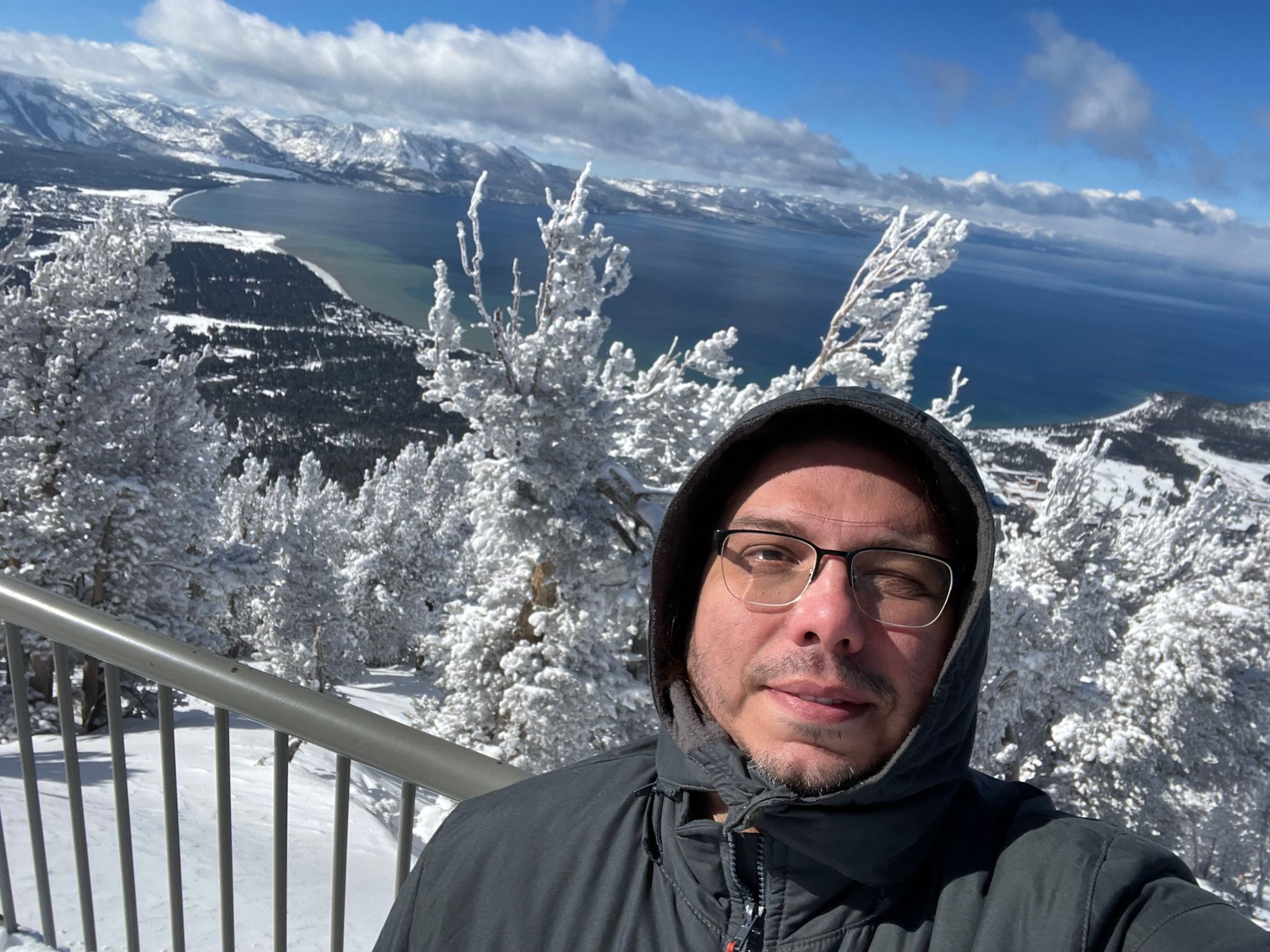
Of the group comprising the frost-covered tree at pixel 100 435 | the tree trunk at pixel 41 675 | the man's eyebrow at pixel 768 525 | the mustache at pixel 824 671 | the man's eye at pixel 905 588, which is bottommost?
the tree trunk at pixel 41 675

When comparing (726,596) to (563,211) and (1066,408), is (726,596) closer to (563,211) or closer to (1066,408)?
(563,211)

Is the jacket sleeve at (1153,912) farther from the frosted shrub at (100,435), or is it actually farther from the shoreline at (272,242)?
the shoreline at (272,242)

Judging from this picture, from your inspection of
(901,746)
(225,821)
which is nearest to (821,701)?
(901,746)

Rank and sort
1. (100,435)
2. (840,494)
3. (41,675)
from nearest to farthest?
1. (840,494)
2. (100,435)
3. (41,675)

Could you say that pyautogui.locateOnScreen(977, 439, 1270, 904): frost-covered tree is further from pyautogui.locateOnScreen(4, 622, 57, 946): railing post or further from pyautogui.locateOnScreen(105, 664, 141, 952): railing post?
pyautogui.locateOnScreen(4, 622, 57, 946): railing post

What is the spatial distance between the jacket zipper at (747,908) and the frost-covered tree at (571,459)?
805 cm

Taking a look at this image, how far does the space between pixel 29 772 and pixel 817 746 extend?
8.77ft

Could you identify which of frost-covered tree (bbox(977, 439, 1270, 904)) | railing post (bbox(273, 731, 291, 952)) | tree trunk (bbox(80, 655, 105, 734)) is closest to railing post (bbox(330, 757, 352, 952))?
railing post (bbox(273, 731, 291, 952))

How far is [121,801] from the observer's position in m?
2.30

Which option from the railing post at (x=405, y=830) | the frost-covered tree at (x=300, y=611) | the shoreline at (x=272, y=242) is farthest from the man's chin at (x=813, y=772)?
the shoreline at (x=272, y=242)

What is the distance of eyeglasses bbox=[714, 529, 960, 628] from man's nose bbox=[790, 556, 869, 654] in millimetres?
13

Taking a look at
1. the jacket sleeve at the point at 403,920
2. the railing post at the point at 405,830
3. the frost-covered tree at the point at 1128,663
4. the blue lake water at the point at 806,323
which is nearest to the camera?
the jacket sleeve at the point at 403,920

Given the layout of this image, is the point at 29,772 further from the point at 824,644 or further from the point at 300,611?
the point at 300,611

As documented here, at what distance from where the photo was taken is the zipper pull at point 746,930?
4.00ft
